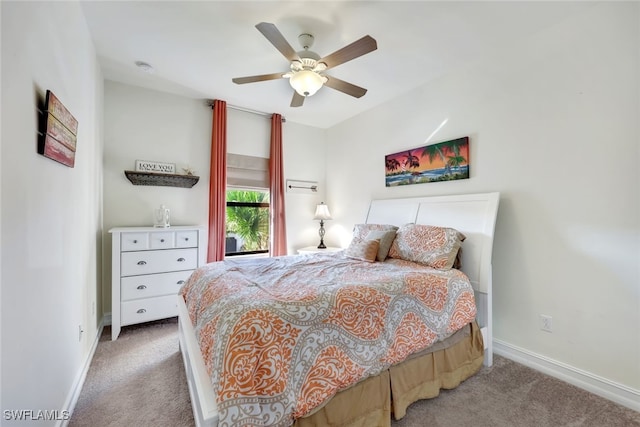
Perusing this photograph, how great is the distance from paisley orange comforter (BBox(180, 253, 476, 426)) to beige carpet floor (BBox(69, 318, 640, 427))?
1.43 ft

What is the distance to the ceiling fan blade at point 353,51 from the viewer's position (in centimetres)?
180

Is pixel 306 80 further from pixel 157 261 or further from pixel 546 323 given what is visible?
pixel 546 323

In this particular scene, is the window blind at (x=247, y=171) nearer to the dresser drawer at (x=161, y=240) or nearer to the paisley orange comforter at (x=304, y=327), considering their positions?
the dresser drawer at (x=161, y=240)

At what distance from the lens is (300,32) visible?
2.20 m

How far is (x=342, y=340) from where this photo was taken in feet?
4.44

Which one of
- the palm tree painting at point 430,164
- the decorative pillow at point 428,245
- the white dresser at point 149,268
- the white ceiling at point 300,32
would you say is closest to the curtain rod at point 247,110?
the white ceiling at point 300,32

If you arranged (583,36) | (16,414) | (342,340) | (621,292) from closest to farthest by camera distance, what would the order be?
(16,414), (342,340), (621,292), (583,36)

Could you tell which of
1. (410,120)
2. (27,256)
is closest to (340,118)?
(410,120)

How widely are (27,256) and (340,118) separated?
3852 mm

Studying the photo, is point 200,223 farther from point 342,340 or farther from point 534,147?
point 534,147

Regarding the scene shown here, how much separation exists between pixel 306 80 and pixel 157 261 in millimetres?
2391

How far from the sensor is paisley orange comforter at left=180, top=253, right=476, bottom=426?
109 cm

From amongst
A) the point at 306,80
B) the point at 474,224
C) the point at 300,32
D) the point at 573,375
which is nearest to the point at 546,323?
the point at 573,375

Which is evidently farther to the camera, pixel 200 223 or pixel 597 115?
pixel 200 223
